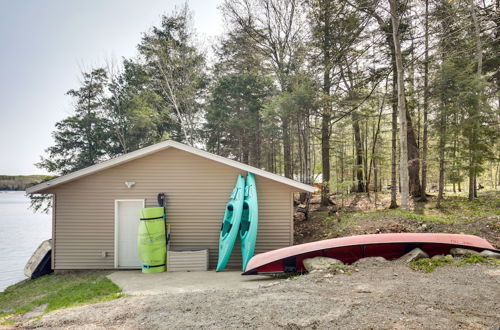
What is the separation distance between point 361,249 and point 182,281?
347cm

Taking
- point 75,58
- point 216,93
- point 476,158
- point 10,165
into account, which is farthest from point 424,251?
point 10,165

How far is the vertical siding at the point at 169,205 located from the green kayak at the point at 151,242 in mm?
628

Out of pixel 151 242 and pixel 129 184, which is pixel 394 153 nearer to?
pixel 151 242

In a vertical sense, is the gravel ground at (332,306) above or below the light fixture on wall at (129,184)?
below

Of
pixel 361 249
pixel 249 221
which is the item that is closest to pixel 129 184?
pixel 249 221

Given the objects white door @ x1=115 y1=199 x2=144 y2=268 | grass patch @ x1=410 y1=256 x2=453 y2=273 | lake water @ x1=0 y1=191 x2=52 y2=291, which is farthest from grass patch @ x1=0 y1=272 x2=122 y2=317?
grass patch @ x1=410 y1=256 x2=453 y2=273

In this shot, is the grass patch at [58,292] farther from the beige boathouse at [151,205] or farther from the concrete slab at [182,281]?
the beige boathouse at [151,205]

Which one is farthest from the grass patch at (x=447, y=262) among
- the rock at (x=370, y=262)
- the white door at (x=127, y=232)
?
the white door at (x=127, y=232)

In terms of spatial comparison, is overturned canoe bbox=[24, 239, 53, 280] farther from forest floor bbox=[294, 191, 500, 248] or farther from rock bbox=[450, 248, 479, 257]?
rock bbox=[450, 248, 479, 257]

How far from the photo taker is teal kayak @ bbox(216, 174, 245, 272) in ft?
21.8

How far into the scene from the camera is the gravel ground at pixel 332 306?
2.66 m

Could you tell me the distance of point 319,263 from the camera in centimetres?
506

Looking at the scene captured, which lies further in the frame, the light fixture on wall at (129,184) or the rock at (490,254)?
the light fixture on wall at (129,184)

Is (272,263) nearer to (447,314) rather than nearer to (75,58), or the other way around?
(447,314)
